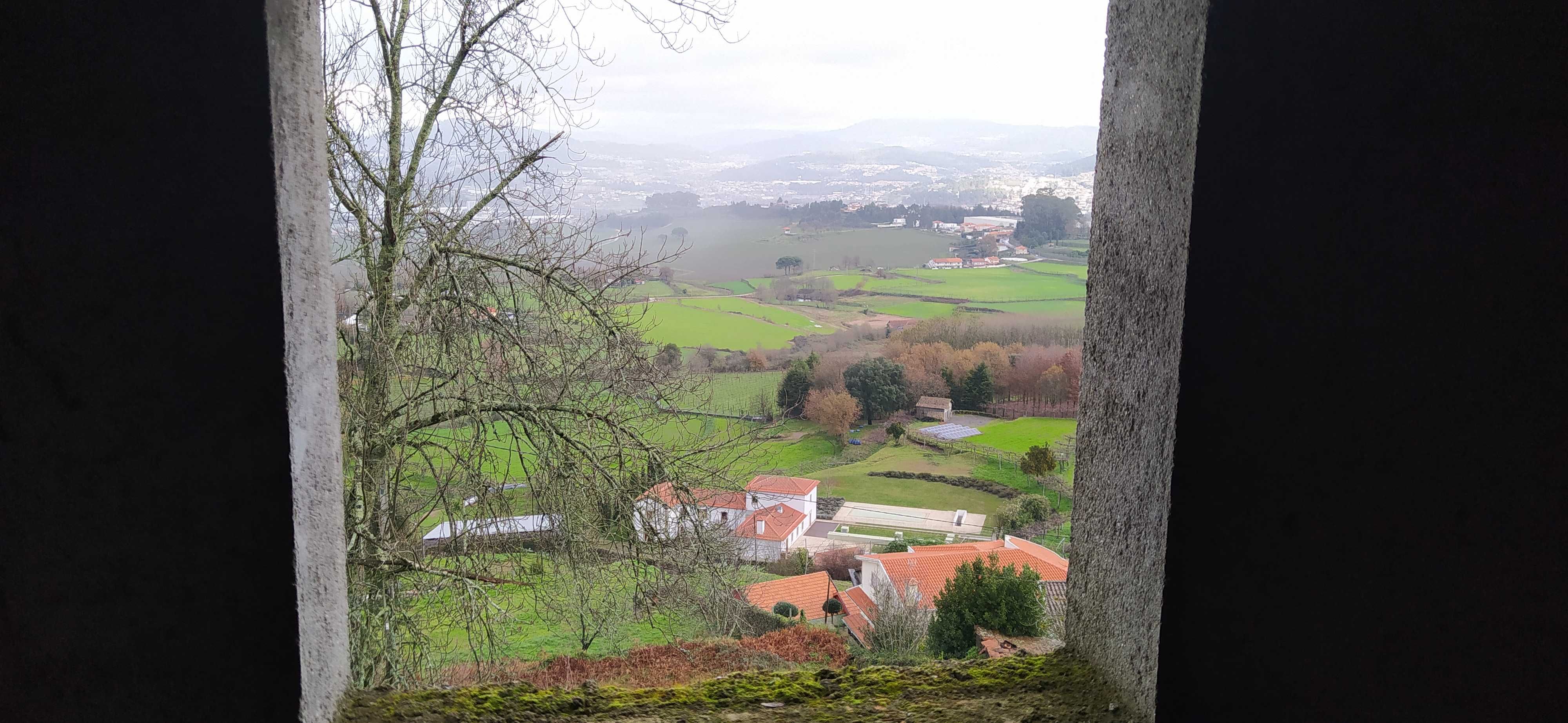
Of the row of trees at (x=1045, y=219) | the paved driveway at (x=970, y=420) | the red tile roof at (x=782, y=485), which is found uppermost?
the row of trees at (x=1045, y=219)

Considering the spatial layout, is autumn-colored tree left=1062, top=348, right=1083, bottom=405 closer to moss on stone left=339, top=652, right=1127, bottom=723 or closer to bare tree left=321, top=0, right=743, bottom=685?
bare tree left=321, top=0, right=743, bottom=685

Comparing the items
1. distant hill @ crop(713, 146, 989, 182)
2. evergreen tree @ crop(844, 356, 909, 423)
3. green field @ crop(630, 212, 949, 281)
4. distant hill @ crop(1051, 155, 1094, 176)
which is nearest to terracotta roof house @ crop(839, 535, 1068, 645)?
A: evergreen tree @ crop(844, 356, 909, 423)

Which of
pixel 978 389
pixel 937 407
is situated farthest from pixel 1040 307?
pixel 937 407

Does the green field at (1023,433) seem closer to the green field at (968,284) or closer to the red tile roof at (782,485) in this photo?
the green field at (968,284)

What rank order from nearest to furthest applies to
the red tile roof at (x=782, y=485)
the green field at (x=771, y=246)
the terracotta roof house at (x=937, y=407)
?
the red tile roof at (x=782, y=485) → the green field at (x=771, y=246) → the terracotta roof house at (x=937, y=407)

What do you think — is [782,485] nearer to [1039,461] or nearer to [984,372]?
[984,372]

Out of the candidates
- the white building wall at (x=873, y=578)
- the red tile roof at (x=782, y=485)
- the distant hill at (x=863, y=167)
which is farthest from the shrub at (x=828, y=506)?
the distant hill at (x=863, y=167)
